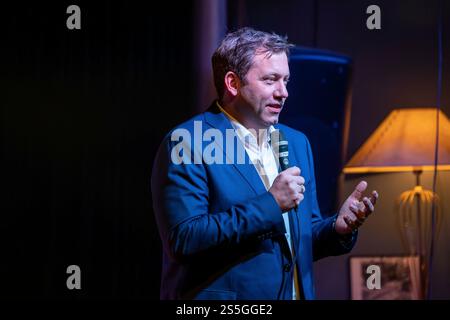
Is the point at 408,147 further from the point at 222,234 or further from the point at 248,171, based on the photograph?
the point at 222,234

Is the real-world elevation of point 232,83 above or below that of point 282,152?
above

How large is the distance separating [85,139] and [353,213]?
99 centimetres

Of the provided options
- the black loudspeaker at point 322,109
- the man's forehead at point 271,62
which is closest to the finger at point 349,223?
the man's forehead at point 271,62

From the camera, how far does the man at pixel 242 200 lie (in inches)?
55.7

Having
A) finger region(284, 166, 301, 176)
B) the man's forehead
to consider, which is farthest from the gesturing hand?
the man's forehead

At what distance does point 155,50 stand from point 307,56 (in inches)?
20.4

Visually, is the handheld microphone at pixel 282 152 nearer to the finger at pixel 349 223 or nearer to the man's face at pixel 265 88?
the man's face at pixel 265 88

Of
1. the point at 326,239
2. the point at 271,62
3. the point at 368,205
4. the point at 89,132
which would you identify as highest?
the point at 271,62

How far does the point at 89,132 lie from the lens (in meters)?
2.13

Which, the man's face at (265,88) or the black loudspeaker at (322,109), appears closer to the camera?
the man's face at (265,88)

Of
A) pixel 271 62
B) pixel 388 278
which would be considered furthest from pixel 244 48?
pixel 388 278

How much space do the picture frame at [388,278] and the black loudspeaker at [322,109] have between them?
0.25 m

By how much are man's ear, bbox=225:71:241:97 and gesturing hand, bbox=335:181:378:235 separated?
387 millimetres
